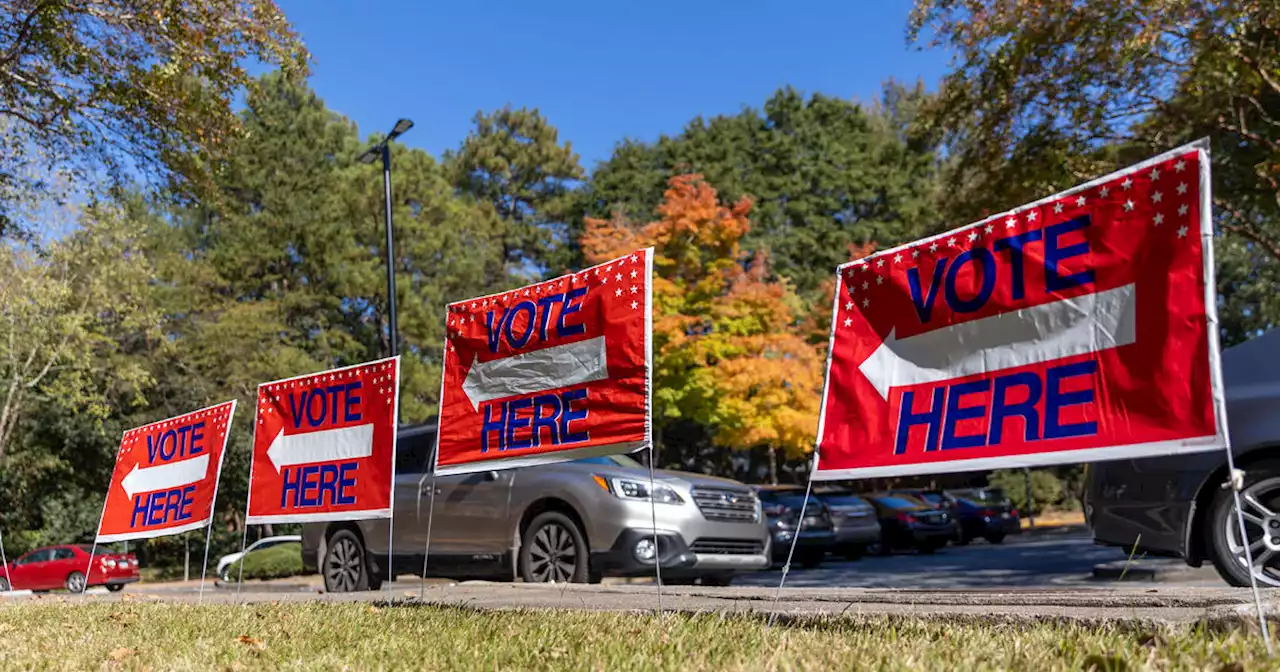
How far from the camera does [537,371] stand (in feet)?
21.0

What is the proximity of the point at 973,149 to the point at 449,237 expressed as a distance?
23.2m

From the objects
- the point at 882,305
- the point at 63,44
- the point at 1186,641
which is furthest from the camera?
the point at 63,44

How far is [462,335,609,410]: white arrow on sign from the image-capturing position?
19.6 ft

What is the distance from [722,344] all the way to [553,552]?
1804cm

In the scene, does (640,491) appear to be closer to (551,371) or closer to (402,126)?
(551,371)

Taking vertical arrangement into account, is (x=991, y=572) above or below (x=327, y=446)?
below

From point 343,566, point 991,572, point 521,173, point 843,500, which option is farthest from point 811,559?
point 521,173

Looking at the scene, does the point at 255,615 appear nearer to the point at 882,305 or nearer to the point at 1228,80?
the point at 882,305

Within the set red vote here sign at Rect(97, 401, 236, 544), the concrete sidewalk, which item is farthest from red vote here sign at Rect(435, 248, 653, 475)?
red vote here sign at Rect(97, 401, 236, 544)

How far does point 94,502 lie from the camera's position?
30.5 m

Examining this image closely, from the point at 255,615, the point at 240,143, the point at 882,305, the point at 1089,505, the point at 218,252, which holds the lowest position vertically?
the point at 255,615

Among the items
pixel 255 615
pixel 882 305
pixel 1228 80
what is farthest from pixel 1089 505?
pixel 1228 80

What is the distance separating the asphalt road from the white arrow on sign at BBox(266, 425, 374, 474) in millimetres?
5172

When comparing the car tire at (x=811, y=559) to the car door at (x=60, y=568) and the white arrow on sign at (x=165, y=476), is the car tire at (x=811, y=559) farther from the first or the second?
the car door at (x=60, y=568)
